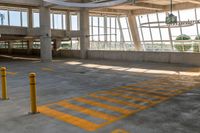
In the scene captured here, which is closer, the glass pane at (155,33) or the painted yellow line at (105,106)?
the painted yellow line at (105,106)

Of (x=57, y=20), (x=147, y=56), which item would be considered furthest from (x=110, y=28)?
(x=147, y=56)

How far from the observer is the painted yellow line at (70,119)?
16.4ft

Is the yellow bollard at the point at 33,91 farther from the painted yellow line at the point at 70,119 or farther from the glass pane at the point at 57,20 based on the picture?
the glass pane at the point at 57,20

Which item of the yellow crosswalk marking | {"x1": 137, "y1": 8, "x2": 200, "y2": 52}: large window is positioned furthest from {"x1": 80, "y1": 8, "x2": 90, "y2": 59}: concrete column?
the yellow crosswalk marking

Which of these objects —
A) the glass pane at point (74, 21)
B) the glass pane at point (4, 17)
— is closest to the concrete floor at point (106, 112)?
the glass pane at point (4, 17)

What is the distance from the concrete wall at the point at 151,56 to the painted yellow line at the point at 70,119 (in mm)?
14352

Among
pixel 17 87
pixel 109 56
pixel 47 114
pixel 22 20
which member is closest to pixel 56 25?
pixel 22 20

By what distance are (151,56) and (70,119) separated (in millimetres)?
16369

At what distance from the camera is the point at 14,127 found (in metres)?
4.93

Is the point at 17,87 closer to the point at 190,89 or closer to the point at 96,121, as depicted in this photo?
the point at 96,121

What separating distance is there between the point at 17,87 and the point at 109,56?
1607cm

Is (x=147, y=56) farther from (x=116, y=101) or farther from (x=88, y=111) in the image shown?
(x=88, y=111)

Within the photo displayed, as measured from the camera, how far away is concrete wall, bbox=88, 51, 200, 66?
59.3 feet

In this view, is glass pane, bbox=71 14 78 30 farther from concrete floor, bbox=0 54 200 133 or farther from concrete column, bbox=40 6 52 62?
concrete floor, bbox=0 54 200 133
